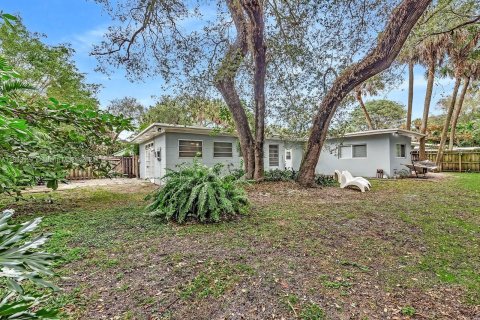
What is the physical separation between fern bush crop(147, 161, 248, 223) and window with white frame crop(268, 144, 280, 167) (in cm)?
1002

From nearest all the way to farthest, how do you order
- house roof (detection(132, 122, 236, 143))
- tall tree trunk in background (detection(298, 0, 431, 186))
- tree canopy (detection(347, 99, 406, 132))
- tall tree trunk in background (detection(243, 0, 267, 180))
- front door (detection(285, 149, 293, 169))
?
tall tree trunk in background (detection(298, 0, 431, 186)) < tall tree trunk in background (detection(243, 0, 267, 180)) < house roof (detection(132, 122, 236, 143)) < front door (detection(285, 149, 293, 169)) < tree canopy (detection(347, 99, 406, 132))

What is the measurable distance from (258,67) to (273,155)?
26.5 feet

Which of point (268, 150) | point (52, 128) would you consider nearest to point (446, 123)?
point (268, 150)

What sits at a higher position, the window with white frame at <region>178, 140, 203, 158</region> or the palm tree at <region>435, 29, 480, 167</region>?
the palm tree at <region>435, 29, 480, 167</region>

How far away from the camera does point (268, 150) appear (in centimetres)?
1489

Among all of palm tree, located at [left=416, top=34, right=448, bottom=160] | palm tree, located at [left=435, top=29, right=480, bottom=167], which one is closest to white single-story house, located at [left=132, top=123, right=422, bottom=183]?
palm tree, located at [left=416, top=34, right=448, bottom=160]

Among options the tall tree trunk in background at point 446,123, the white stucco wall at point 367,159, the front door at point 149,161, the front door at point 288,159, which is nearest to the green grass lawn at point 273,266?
the front door at point 149,161

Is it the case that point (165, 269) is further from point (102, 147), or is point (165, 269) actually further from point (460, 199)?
point (460, 199)

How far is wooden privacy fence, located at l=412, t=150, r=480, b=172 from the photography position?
52.6ft

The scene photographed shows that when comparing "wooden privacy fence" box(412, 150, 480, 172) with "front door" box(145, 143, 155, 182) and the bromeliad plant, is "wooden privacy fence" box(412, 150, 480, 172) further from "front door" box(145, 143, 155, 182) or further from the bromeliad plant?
the bromeliad plant

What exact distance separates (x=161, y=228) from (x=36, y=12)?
17.1 feet

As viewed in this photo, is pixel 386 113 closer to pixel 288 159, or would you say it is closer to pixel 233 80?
pixel 288 159

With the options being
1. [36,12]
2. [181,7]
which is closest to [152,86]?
[181,7]

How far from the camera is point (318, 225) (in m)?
4.32
